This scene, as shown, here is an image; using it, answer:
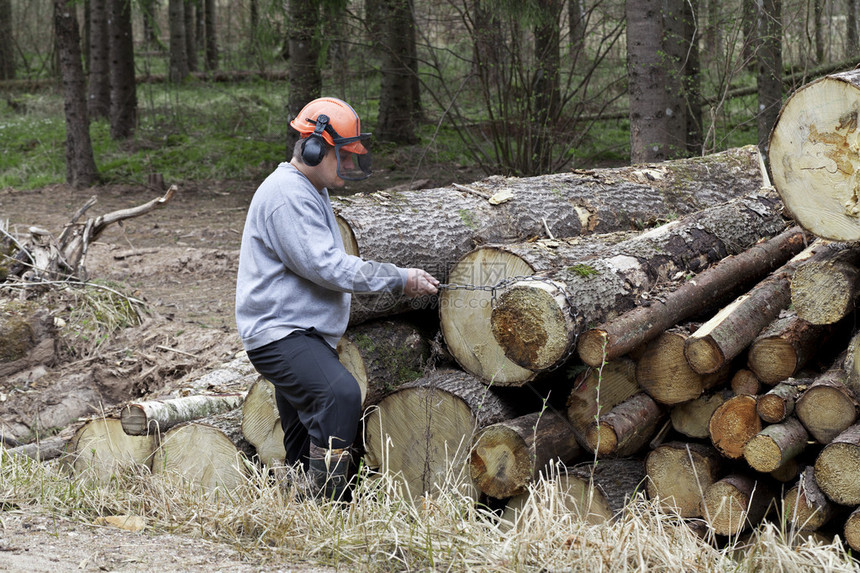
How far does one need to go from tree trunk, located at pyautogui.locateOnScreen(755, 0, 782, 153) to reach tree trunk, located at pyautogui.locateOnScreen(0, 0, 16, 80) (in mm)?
22816

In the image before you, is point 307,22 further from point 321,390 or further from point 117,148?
point 321,390

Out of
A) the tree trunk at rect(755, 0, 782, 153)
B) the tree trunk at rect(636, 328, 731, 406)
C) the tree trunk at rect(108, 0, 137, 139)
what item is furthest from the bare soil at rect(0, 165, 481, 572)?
the tree trunk at rect(755, 0, 782, 153)

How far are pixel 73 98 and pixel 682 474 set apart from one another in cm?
1251

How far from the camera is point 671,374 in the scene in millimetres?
3713

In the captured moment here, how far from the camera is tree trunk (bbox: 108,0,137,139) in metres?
16.5

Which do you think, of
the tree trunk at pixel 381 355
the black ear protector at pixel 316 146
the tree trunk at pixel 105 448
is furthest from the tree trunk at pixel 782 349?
the tree trunk at pixel 105 448

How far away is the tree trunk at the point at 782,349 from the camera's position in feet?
11.8

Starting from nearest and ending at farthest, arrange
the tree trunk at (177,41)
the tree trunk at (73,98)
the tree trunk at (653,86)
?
the tree trunk at (653,86), the tree trunk at (73,98), the tree trunk at (177,41)

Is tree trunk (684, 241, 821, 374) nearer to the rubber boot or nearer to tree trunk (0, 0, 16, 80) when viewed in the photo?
the rubber boot

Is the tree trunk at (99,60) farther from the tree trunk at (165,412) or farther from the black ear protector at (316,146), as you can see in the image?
the black ear protector at (316,146)

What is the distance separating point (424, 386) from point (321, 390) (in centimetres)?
62

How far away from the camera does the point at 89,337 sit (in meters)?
6.85

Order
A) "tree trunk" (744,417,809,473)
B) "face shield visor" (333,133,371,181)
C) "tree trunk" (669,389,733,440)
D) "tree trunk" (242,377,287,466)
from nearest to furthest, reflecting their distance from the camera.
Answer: "tree trunk" (744,417,809,473) < "tree trunk" (669,389,733,440) < "face shield visor" (333,133,371,181) < "tree trunk" (242,377,287,466)

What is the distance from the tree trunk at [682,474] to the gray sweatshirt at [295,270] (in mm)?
1402
